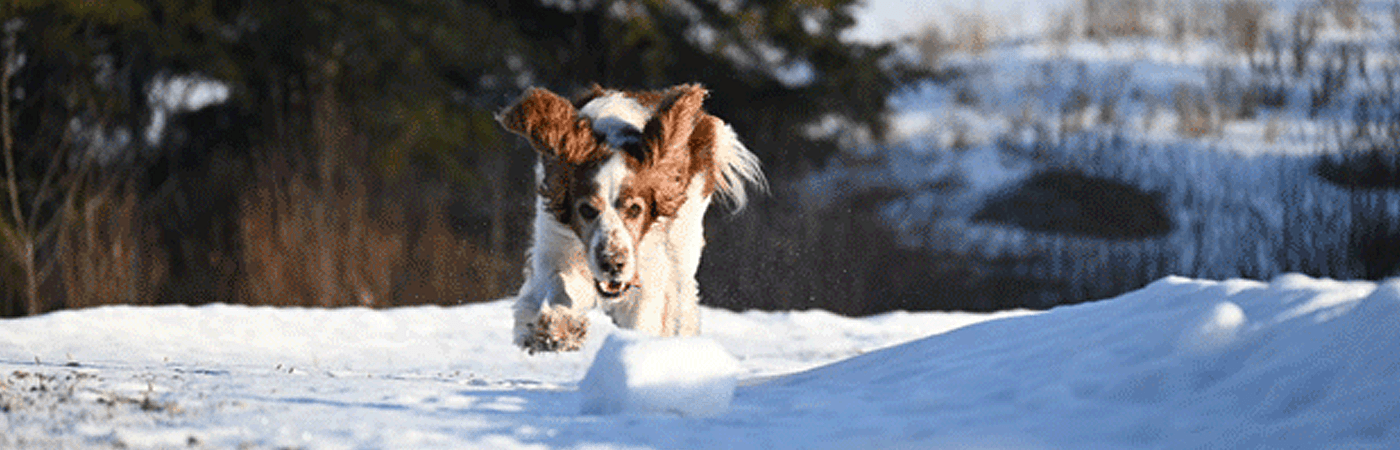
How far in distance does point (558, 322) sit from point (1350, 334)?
110 inches

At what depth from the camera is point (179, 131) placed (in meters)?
14.8

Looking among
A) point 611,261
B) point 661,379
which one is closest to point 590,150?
point 611,261

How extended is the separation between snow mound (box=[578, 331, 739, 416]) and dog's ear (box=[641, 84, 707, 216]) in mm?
1554

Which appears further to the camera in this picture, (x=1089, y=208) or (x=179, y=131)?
(x=1089, y=208)

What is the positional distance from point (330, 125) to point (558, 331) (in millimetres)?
7336

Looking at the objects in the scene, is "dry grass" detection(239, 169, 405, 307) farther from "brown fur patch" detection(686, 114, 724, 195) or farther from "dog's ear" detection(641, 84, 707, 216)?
"dog's ear" detection(641, 84, 707, 216)

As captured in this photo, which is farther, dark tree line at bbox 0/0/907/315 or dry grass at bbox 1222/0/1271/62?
dry grass at bbox 1222/0/1271/62

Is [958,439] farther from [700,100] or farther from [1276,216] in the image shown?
[1276,216]

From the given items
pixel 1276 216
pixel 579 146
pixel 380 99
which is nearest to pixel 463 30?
pixel 380 99

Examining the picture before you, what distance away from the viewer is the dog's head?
203 inches

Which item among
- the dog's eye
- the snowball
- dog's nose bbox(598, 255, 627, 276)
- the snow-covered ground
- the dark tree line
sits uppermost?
the dark tree line

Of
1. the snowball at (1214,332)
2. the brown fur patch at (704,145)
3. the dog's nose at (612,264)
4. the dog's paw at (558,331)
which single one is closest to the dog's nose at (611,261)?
the dog's nose at (612,264)

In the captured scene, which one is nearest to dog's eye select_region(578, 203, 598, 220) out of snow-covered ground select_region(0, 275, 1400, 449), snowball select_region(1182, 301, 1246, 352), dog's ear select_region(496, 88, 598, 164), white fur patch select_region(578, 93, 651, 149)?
dog's ear select_region(496, 88, 598, 164)

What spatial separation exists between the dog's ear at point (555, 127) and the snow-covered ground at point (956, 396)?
0.97 meters
